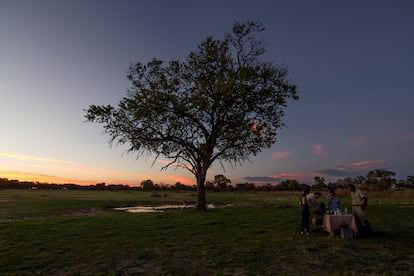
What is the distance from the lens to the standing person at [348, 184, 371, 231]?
14492mm

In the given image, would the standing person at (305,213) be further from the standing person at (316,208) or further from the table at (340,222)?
the table at (340,222)

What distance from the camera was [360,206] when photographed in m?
14.6

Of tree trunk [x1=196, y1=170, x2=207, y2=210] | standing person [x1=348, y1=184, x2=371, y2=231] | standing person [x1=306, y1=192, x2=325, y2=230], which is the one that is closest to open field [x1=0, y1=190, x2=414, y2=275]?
standing person [x1=348, y1=184, x2=371, y2=231]

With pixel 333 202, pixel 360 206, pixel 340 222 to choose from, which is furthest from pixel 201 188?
pixel 360 206

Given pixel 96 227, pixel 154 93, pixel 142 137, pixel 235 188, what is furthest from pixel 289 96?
pixel 235 188

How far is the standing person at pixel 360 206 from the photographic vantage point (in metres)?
14.5

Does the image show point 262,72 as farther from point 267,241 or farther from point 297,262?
point 297,262

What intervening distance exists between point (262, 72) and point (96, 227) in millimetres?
22256

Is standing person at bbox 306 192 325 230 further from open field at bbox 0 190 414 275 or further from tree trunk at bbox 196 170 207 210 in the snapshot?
tree trunk at bbox 196 170 207 210

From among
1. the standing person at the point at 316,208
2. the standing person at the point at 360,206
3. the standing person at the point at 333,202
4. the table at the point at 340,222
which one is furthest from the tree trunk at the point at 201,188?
the standing person at the point at 360,206

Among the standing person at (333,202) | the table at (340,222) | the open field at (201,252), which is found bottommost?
the open field at (201,252)

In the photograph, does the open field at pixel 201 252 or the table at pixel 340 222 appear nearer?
the open field at pixel 201 252

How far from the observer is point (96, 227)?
1877 centimetres

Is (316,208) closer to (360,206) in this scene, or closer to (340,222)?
(340,222)
